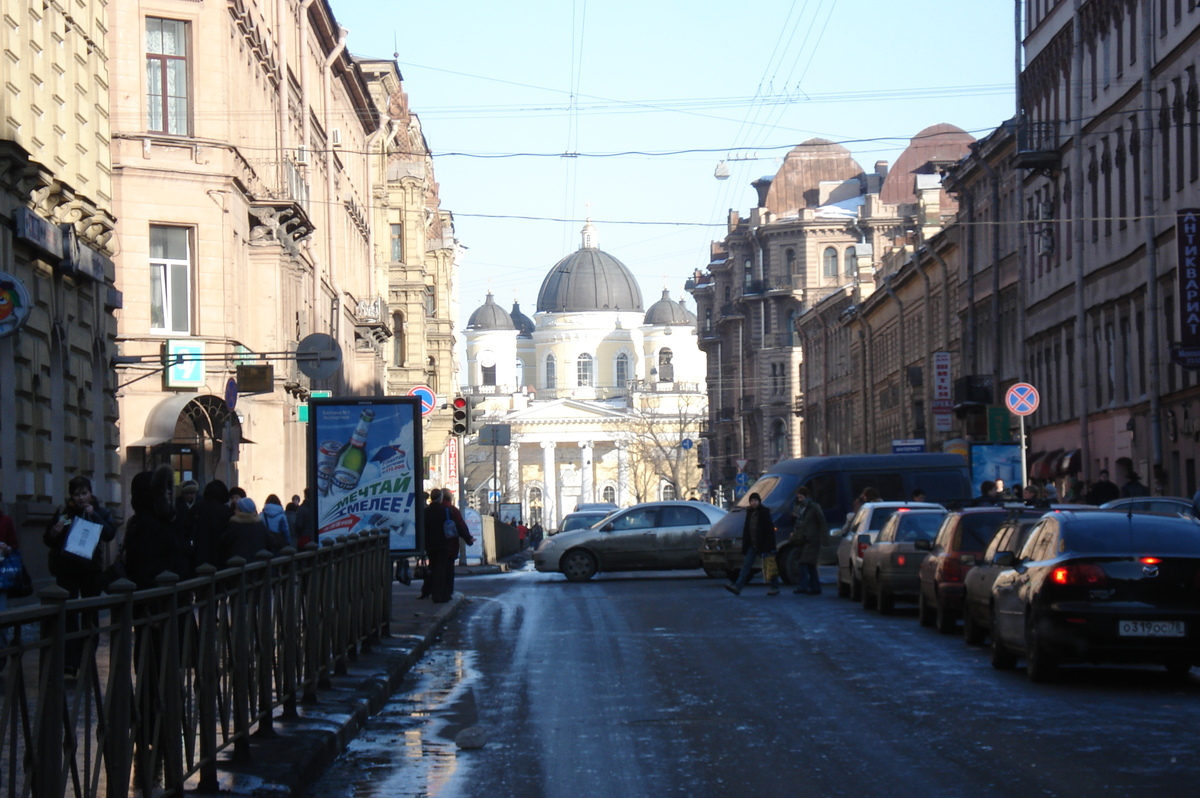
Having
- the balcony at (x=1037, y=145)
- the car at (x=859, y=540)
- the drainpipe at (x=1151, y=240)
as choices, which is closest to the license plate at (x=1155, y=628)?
the car at (x=859, y=540)

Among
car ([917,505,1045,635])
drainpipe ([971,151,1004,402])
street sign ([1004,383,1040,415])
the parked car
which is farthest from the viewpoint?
drainpipe ([971,151,1004,402])

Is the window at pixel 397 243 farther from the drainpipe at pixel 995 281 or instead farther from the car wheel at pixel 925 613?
the car wheel at pixel 925 613

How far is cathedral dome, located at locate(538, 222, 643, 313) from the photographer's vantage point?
195 meters

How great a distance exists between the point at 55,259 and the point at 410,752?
12.0 meters

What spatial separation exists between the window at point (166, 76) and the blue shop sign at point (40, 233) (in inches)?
440

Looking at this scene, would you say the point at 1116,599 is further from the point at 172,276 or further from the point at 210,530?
the point at 172,276

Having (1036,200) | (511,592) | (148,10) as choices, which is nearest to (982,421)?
(1036,200)

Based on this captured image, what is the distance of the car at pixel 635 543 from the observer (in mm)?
32250

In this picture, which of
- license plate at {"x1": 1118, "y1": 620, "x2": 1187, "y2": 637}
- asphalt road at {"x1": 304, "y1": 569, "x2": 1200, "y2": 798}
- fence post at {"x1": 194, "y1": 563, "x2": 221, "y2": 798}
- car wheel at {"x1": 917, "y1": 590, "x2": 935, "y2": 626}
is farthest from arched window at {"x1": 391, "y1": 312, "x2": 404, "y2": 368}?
fence post at {"x1": 194, "y1": 563, "x2": 221, "y2": 798}

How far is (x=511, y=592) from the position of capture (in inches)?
1144

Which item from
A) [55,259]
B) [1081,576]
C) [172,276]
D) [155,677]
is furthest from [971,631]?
[172,276]

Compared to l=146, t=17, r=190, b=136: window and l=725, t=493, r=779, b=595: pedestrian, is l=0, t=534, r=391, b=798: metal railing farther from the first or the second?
l=146, t=17, r=190, b=136: window

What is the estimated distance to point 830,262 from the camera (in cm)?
9412

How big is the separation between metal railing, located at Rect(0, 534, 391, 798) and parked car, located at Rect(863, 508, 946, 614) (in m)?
10.4
